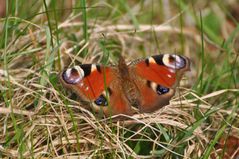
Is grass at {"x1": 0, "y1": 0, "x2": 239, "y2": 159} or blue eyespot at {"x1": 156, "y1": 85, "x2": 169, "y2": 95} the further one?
blue eyespot at {"x1": 156, "y1": 85, "x2": 169, "y2": 95}

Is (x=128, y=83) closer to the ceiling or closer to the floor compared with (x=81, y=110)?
closer to the ceiling

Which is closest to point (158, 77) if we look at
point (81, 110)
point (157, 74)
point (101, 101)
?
point (157, 74)

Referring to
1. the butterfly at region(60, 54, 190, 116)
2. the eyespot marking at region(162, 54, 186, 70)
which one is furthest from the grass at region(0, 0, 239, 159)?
the eyespot marking at region(162, 54, 186, 70)

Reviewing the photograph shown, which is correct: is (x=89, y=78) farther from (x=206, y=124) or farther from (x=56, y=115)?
(x=206, y=124)

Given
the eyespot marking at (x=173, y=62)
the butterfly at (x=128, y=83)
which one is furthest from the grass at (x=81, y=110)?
the eyespot marking at (x=173, y=62)

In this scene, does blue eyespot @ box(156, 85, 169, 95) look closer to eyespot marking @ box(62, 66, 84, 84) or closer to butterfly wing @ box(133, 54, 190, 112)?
butterfly wing @ box(133, 54, 190, 112)

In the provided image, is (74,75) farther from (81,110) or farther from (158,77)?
(158,77)
